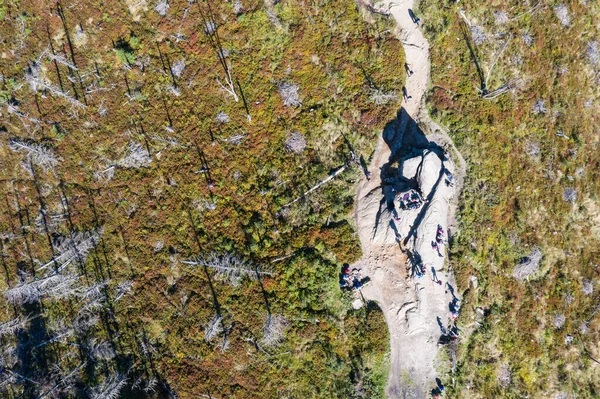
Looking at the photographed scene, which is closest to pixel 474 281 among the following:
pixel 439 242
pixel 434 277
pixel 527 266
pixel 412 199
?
pixel 434 277

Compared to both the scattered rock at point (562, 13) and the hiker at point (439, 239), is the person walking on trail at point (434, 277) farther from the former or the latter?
the scattered rock at point (562, 13)

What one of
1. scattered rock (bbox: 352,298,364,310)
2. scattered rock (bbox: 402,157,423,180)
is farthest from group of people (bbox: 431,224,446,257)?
scattered rock (bbox: 352,298,364,310)

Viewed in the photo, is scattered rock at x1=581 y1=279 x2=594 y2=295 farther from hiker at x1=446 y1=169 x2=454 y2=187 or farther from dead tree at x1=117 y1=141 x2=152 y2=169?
dead tree at x1=117 y1=141 x2=152 y2=169

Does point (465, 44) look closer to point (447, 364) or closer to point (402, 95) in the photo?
point (402, 95)

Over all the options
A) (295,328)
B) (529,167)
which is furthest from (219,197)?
(529,167)

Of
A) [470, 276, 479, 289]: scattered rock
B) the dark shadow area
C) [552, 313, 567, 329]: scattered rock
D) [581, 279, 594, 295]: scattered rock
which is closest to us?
the dark shadow area

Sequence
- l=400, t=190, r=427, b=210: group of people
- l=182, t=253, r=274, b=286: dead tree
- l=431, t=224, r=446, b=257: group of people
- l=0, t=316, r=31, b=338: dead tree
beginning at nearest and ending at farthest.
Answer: l=400, t=190, r=427, b=210: group of people, l=431, t=224, r=446, b=257: group of people, l=182, t=253, r=274, b=286: dead tree, l=0, t=316, r=31, b=338: dead tree

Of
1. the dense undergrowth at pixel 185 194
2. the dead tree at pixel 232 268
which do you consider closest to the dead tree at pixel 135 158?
the dense undergrowth at pixel 185 194
